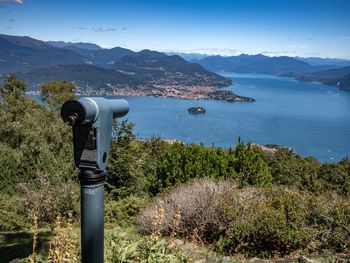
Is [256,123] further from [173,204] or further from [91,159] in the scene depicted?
[91,159]

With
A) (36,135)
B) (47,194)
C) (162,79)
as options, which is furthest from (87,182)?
(162,79)

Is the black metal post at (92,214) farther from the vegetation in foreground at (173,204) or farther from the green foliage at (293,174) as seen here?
the green foliage at (293,174)

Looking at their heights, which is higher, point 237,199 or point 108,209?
point 237,199

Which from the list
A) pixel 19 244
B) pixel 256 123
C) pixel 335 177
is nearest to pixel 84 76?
pixel 256 123

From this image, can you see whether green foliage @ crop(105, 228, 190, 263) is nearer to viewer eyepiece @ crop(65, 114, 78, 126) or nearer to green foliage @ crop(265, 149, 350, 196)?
viewer eyepiece @ crop(65, 114, 78, 126)

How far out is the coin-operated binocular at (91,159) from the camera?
1.65 meters

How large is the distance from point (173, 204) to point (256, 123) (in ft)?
281

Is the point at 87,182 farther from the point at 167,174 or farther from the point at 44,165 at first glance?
the point at 44,165

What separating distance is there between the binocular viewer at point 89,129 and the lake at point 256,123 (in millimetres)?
55894

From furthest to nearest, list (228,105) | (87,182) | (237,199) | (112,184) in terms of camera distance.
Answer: (228,105), (112,184), (237,199), (87,182)

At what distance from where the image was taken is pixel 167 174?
15.9 meters

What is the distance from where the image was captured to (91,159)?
1695 mm

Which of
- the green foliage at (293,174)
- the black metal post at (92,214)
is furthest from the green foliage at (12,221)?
the green foliage at (293,174)

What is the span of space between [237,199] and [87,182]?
258 inches
